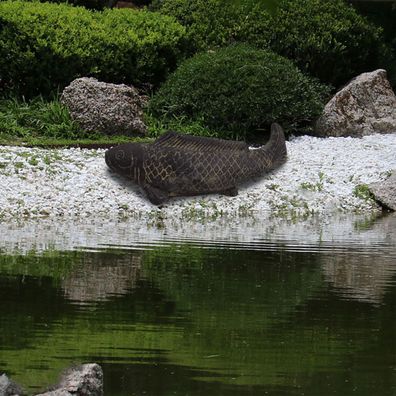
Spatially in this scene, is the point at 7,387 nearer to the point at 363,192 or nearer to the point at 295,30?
the point at 363,192

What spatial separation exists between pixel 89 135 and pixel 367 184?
3594 mm

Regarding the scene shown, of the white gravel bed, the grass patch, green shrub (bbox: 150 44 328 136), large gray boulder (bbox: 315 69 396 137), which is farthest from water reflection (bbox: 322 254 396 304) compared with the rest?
large gray boulder (bbox: 315 69 396 137)

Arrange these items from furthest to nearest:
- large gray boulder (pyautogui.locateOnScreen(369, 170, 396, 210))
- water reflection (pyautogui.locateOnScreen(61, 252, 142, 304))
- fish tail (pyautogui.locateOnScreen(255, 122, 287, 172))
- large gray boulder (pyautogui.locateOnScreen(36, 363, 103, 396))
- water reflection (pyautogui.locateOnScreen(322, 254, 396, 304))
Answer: fish tail (pyautogui.locateOnScreen(255, 122, 287, 172))
large gray boulder (pyautogui.locateOnScreen(369, 170, 396, 210))
water reflection (pyautogui.locateOnScreen(322, 254, 396, 304))
water reflection (pyautogui.locateOnScreen(61, 252, 142, 304))
large gray boulder (pyautogui.locateOnScreen(36, 363, 103, 396))

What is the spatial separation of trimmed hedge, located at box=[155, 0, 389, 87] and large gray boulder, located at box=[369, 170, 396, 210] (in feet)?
12.5

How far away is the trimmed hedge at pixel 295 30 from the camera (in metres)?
16.8

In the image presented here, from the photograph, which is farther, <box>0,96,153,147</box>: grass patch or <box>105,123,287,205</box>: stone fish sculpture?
<box>0,96,153,147</box>: grass patch

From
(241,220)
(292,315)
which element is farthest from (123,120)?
(292,315)

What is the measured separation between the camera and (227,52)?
51.5ft

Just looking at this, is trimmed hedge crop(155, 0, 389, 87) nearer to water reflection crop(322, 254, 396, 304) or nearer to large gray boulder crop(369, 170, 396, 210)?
large gray boulder crop(369, 170, 396, 210)

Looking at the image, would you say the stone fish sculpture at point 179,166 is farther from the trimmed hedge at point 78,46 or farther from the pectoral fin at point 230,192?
the trimmed hedge at point 78,46

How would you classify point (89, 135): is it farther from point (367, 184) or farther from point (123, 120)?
point (367, 184)

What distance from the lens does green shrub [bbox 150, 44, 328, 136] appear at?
14961mm

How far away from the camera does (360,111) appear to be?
1600 centimetres

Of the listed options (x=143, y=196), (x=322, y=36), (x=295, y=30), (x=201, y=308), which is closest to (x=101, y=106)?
(x=143, y=196)
